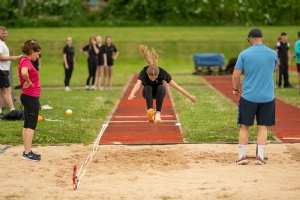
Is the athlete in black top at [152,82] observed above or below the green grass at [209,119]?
above

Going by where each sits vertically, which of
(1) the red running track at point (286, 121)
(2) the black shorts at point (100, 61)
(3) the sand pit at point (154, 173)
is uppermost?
(3) the sand pit at point (154, 173)

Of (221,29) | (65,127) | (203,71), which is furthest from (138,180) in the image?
(221,29)

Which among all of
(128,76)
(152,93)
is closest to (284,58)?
(128,76)

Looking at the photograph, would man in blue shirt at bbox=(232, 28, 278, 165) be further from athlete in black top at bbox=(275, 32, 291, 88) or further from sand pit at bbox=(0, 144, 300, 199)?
athlete in black top at bbox=(275, 32, 291, 88)

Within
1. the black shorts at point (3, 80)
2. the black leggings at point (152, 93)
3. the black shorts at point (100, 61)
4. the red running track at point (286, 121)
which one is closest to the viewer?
the black leggings at point (152, 93)

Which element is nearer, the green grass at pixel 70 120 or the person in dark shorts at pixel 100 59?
the green grass at pixel 70 120

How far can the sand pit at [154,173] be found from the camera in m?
10.2

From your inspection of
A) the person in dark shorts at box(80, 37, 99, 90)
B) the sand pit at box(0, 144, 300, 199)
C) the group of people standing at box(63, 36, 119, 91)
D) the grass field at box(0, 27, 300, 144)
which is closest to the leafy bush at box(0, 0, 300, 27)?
the grass field at box(0, 27, 300, 144)

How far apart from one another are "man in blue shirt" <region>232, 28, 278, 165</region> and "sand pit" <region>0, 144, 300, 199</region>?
1.37 feet

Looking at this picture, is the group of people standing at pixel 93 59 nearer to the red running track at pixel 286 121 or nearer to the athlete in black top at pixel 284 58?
the red running track at pixel 286 121

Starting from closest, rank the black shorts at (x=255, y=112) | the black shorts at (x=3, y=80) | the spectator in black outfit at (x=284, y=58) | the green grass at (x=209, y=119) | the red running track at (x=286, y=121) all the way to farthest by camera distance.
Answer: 1. the black shorts at (x=255, y=112)
2. the green grass at (x=209, y=119)
3. the red running track at (x=286, y=121)
4. the black shorts at (x=3, y=80)
5. the spectator in black outfit at (x=284, y=58)

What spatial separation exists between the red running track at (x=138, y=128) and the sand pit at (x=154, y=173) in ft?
2.66

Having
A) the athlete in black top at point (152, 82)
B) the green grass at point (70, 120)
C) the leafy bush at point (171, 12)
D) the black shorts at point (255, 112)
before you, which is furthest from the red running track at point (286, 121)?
the leafy bush at point (171, 12)

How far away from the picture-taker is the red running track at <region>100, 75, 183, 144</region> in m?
15.2
